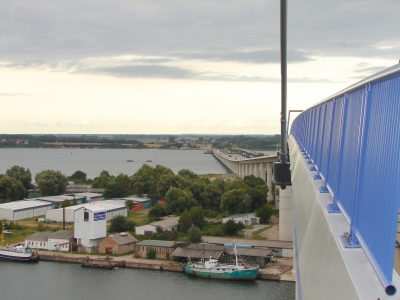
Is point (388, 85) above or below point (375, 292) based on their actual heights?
above

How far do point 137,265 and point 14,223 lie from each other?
451cm

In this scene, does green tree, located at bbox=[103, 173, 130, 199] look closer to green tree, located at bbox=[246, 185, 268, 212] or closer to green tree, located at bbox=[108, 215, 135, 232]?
green tree, located at bbox=[246, 185, 268, 212]

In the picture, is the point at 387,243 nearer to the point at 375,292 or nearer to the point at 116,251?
the point at 375,292

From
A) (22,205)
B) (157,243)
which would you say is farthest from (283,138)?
(22,205)

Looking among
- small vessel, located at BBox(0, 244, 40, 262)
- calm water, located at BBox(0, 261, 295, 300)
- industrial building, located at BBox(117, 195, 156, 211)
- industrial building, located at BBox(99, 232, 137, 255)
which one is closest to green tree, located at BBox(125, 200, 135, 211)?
industrial building, located at BBox(117, 195, 156, 211)

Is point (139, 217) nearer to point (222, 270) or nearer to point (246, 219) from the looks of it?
point (246, 219)

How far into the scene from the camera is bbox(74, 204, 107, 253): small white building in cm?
1004

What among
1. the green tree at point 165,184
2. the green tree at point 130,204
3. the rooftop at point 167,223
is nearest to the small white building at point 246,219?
the rooftop at point 167,223

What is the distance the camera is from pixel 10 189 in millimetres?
15648

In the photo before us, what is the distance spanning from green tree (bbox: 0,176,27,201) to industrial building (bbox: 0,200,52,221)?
2128mm

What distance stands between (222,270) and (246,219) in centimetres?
313

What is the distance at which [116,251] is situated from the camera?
9.84 meters

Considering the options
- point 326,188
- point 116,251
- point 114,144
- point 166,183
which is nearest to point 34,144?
point 114,144

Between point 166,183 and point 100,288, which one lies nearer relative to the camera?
point 100,288
